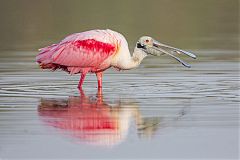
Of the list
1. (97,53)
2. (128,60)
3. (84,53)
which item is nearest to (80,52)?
(84,53)

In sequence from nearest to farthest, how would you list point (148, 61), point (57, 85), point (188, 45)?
point (57, 85)
point (148, 61)
point (188, 45)

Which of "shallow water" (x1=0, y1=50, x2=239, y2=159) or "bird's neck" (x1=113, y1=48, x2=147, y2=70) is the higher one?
"bird's neck" (x1=113, y1=48, x2=147, y2=70)

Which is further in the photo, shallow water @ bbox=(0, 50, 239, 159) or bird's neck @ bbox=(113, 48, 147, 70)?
bird's neck @ bbox=(113, 48, 147, 70)

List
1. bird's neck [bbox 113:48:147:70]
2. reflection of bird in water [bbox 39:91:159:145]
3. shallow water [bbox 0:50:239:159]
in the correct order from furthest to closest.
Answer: bird's neck [bbox 113:48:147:70] → reflection of bird in water [bbox 39:91:159:145] → shallow water [bbox 0:50:239:159]

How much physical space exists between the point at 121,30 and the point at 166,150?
1671 centimetres

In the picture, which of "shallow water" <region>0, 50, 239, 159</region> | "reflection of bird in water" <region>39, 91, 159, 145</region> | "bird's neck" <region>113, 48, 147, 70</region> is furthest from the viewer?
"bird's neck" <region>113, 48, 147, 70</region>

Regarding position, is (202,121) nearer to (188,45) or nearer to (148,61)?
(148,61)

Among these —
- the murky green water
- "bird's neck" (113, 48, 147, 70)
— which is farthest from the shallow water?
"bird's neck" (113, 48, 147, 70)

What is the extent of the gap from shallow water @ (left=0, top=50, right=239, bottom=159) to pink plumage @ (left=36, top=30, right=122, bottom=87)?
29 centimetres

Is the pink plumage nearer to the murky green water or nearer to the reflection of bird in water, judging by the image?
the murky green water

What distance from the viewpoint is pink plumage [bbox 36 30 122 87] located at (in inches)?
603

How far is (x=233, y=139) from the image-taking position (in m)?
10.4

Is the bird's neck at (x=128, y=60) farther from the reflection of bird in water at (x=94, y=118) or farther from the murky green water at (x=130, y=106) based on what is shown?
the reflection of bird in water at (x=94, y=118)

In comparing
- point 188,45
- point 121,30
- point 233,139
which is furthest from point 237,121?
point 121,30
